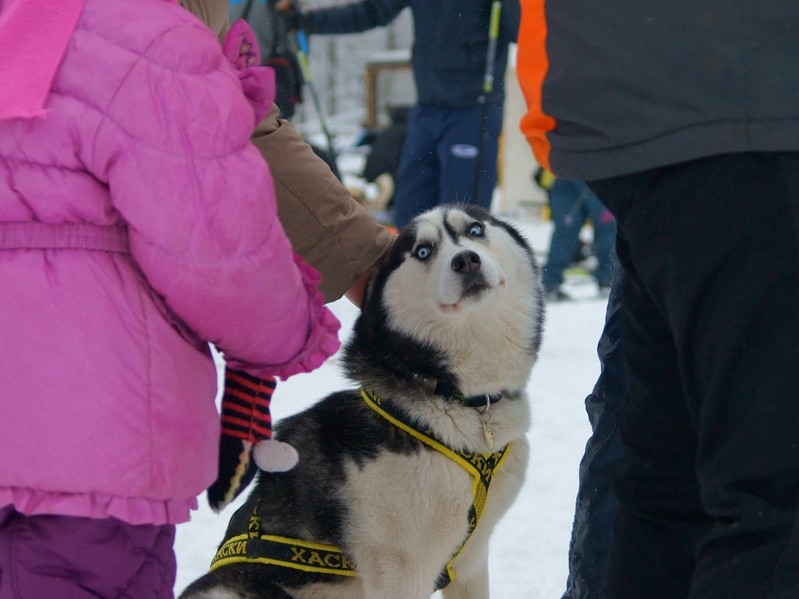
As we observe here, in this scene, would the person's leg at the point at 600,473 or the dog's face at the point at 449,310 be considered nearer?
the person's leg at the point at 600,473

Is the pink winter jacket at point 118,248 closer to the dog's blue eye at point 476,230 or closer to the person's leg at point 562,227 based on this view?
the dog's blue eye at point 476,230

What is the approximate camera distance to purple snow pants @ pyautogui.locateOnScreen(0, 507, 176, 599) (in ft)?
3.88

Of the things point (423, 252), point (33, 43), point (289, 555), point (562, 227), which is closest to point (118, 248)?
point (33, 43)

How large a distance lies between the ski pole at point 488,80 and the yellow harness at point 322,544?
2.43 meters

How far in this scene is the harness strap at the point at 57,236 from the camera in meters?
1.14

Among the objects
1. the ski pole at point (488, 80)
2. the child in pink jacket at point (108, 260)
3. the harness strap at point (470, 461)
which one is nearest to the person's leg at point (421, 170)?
the ski pole at point (488, 80)

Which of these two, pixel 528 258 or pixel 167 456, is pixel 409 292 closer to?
pixel 528 258

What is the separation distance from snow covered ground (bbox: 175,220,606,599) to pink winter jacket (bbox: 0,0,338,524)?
1.01m

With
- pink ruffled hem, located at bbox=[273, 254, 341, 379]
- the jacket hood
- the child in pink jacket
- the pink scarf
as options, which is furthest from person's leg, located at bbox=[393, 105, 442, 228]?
the pink scarf

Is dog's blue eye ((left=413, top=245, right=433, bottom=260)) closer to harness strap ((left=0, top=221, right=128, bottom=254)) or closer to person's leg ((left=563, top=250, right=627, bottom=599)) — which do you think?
person's leg ((left=563, top=250, right=627, bottom=599))

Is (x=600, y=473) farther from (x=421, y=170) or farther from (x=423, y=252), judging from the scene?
(x=421, y=170)

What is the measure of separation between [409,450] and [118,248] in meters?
0.94

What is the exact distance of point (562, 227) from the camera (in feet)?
22.7

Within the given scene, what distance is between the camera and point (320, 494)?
1960 millimetres
